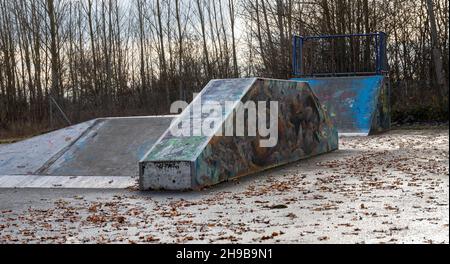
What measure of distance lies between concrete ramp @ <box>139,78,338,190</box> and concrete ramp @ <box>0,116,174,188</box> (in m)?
1.19

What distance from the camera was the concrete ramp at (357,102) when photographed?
61.8 feet

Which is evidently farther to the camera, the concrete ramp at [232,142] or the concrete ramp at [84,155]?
the concrete ramp at [84,155]

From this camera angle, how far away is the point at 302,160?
1258 cm

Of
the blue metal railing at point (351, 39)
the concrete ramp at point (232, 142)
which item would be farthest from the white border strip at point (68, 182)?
the blue metal railing at point (351, 39)

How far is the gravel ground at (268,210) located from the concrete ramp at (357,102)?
733 centimetres

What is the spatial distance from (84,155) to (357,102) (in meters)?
9.81

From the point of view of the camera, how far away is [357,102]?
1947cm

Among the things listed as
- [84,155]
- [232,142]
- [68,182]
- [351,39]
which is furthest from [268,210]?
[351,39]

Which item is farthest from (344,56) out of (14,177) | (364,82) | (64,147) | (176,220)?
(176,220)

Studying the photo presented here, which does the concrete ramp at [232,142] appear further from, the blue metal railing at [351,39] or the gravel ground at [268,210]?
the blue metal railing at [351,39]

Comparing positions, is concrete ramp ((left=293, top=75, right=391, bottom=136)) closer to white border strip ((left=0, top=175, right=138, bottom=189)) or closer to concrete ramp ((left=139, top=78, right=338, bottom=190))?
concrete ramp ((left=139, top=78, right=338, bottom=190))

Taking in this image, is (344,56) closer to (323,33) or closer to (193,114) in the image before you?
(323,33)
